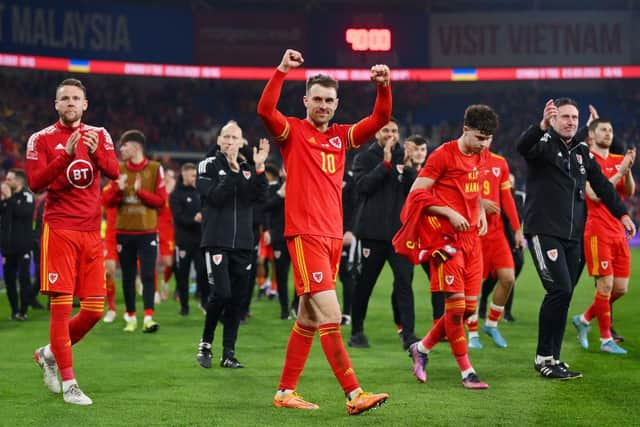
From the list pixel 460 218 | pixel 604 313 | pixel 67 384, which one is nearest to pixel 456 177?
pixel 460 218

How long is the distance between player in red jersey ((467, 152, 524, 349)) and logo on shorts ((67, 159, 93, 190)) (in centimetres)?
445

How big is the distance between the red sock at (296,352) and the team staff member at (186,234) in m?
6.61

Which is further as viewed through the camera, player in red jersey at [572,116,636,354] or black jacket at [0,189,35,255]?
black jacket at [0,189,35,255]

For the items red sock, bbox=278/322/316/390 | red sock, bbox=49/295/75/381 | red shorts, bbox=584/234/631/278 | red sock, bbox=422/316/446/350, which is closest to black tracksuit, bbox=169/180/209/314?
red shorts, bbox=584/234/631/278

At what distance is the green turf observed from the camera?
6.36m

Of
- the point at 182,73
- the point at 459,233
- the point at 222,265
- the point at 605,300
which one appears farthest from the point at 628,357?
the point at 182,73

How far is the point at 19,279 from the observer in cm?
1307

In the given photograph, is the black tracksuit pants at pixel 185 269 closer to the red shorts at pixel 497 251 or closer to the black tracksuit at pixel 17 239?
the black tracksuit at pixel 17 239

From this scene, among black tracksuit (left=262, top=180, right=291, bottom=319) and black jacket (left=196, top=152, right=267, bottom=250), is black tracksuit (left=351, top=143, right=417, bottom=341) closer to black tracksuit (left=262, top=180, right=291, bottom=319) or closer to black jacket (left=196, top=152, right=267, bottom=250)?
black jacket (left=196, top=152, right=267, bottom=250)

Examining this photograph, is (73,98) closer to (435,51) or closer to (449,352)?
(449,352)

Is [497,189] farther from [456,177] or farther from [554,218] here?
[456,177]

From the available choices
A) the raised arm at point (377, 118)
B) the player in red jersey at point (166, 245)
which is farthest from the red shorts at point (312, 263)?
the player in red jersey at point (166, 245)

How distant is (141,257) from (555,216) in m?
5.28

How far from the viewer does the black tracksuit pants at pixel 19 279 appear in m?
12.8
